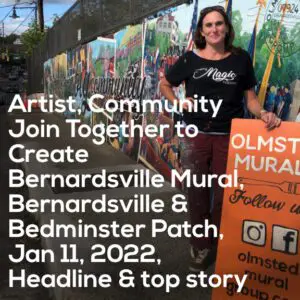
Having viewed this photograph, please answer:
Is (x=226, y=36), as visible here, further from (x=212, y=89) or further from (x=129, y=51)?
(x=129, y=51)

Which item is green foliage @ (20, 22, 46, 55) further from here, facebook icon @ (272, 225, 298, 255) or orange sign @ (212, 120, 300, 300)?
facebook icon @ (272, 225, 298, 255)

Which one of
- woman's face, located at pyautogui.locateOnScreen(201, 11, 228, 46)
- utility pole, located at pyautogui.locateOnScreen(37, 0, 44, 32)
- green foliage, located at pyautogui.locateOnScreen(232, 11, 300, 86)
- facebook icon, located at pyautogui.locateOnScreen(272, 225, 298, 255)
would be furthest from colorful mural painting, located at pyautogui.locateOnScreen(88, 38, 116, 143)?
utility pole, located at pyautogui.locateOnScreen(37, 0, 44, 32)

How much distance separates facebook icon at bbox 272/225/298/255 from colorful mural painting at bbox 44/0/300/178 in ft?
4.51

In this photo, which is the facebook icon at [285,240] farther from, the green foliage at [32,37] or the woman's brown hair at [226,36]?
the green foliage at [32,37]

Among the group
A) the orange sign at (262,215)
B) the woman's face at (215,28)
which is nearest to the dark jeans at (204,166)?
the orange sign at (262,215)

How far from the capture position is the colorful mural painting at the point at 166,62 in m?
3.79

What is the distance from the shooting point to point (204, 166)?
11.0ft

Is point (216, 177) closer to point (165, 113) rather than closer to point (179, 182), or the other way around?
point (179, 182)

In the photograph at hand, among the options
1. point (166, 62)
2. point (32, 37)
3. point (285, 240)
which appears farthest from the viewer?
point (32, 37)

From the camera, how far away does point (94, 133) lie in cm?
1012

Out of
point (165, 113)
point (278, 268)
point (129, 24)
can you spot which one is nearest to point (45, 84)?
point (129, 24)

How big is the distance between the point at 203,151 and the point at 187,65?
1.99 feet

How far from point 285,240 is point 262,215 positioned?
18 cm

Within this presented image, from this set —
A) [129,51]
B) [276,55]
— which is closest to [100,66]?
[129,51]
